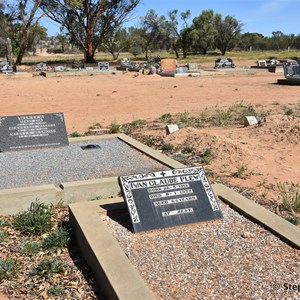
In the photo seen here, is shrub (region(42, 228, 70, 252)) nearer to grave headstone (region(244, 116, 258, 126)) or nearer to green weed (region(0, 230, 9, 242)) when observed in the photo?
green weed (region(0, 230, 9, 242))

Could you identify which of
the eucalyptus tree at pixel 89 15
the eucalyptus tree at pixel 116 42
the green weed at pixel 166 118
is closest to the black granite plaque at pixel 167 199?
the green weed at pixel 166 118

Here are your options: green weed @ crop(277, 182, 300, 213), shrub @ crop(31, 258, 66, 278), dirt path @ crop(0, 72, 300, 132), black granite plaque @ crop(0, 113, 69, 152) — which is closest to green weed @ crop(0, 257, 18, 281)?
shrub @ crop(31, 258, 66, 278)

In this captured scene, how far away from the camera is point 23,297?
12.5 ft

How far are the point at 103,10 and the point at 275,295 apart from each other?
49.6 meters

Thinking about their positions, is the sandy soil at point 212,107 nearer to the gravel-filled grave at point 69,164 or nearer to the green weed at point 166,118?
the green weed at point 166,118

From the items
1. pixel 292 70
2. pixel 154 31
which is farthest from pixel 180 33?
pixel 292 70

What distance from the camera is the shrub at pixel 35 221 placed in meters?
4.96

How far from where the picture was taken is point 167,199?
15.1ft

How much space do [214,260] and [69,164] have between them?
3856 mm

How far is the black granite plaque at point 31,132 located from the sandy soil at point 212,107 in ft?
7.43

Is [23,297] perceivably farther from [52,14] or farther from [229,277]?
[52,14]

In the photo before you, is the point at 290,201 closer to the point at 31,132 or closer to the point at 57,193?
the point at 57,193

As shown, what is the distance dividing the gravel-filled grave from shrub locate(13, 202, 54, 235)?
1097 mm

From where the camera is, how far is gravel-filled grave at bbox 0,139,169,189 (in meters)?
6.52
